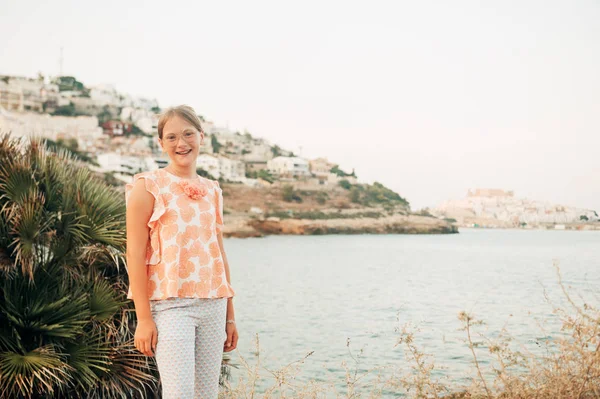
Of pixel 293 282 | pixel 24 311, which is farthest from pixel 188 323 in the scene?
pixel 293 282

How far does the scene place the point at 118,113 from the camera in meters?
144

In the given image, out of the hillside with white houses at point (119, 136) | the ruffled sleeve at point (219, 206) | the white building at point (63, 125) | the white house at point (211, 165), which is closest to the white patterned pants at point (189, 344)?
the ruffled sleeve at point (219, 206)

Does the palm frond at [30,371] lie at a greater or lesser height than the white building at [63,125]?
lesser

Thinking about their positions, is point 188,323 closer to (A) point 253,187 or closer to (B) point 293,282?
(B) point 293,282

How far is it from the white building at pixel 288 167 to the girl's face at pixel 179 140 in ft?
408

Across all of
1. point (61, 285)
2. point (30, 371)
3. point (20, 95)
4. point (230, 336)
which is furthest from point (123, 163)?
point (230, 336)

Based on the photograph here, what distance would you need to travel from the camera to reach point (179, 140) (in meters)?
2.62

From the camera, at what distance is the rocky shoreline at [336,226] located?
92812 mm

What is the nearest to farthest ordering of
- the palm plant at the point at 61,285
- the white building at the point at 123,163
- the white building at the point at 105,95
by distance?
1. the palm plant at the point at 61,285
2. the white building at the point at 123,163
3. the white building at the point at 105,95

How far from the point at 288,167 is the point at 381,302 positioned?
103 metres

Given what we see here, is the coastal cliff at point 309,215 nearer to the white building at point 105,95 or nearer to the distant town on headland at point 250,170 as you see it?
the distant town on headland at point 250,170

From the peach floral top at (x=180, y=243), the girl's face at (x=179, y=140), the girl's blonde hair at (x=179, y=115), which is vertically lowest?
the peach floral top at (x=180, y=243)

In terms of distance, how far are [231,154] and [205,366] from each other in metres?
138

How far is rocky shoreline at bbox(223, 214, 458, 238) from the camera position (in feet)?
305
